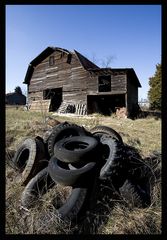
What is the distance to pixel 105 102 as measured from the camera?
2559 cm

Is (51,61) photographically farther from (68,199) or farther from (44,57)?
(68,199)

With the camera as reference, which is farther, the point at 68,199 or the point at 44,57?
the point at 44,57

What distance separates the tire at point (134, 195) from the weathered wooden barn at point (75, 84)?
17.6 metres

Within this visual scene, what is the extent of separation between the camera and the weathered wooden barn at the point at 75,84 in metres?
22.3

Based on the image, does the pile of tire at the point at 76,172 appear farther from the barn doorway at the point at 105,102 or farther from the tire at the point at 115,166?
the barn doorway at the point at 105,102

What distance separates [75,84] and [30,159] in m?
19.5

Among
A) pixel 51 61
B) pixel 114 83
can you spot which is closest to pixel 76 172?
pixel 114 83

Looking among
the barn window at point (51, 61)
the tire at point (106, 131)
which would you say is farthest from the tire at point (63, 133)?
the barn window at point (51, 61)

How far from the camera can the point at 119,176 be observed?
4285mm

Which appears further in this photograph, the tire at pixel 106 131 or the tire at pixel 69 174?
the tire at pixel 106 131

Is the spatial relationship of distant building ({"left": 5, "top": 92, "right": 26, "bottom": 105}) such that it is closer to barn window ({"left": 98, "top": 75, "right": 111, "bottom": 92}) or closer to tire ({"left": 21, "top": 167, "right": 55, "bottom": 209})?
barn window ({"left": 98, "top": 75, "right": 111, "bottom": 92})

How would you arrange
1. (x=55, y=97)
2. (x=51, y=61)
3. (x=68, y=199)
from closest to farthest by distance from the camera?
(x=68, y=199), (x=51, y=61), (x=55, y=97)
